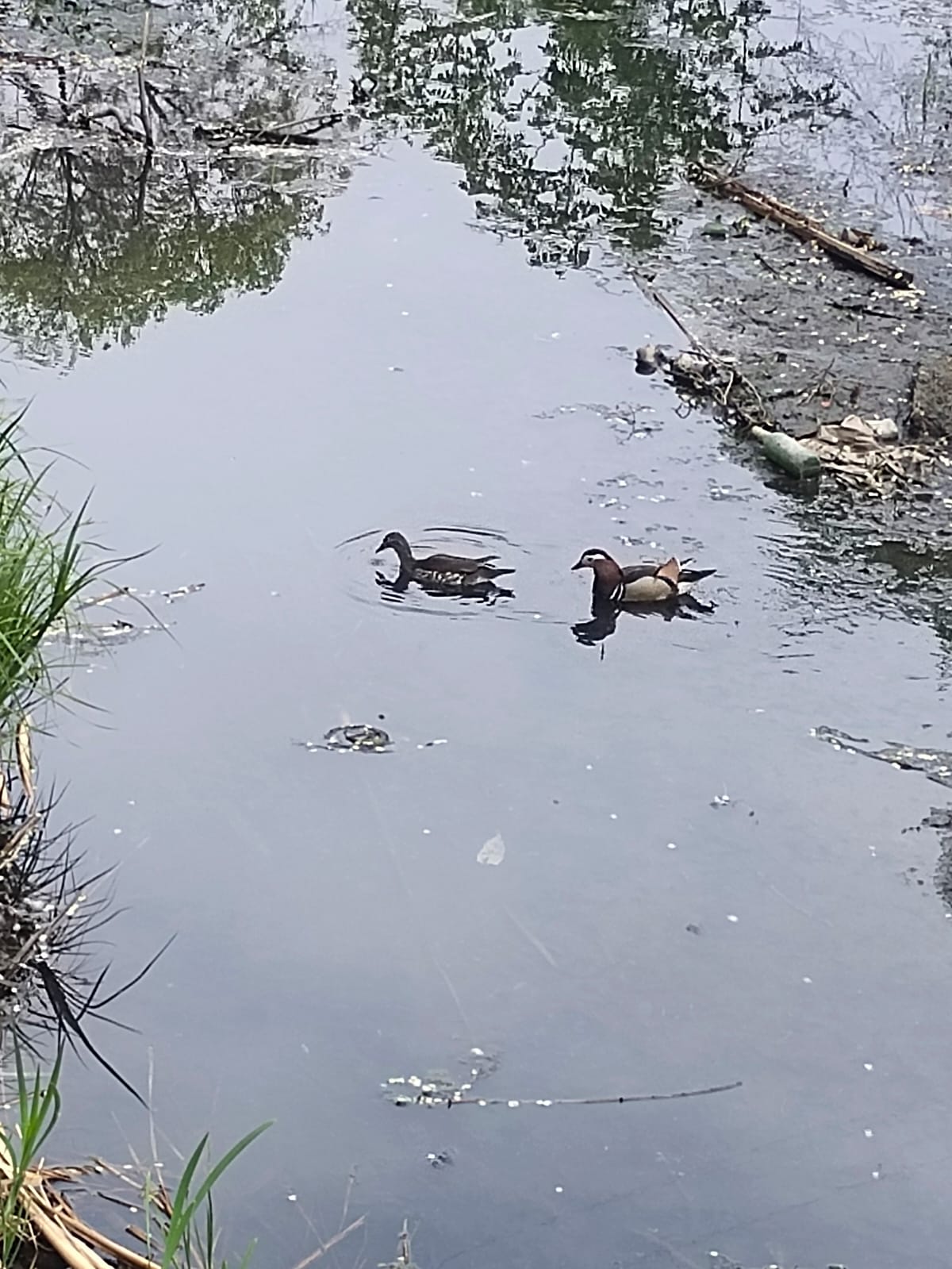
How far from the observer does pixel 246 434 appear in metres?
6.66

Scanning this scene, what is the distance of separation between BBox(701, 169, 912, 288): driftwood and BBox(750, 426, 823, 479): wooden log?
6.50 ft

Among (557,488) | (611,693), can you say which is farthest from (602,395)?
(611,693)

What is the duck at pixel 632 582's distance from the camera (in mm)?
5590

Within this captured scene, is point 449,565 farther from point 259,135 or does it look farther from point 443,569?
point 259,135

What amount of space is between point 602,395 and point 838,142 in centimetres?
403

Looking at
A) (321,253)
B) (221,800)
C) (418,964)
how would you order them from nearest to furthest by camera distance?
(418,964) < (221,800) < (321,253)

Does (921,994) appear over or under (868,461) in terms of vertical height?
under

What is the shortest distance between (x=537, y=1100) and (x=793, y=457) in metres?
3.40

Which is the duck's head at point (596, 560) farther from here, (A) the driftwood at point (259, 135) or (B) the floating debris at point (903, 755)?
(A) the driftwood at point (259, 135)

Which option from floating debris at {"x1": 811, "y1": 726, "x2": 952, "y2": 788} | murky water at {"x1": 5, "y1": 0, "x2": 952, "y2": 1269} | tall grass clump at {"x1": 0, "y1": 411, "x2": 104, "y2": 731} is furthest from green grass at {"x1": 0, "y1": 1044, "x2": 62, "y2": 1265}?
floating debris at {"x1": 811, "y1": 726, "x2": 952, "y2": 788}

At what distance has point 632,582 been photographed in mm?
5586

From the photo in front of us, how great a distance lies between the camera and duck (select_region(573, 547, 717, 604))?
5590mm

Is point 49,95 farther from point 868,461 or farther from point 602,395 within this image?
point 868,461

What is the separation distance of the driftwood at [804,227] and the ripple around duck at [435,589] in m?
3.23
